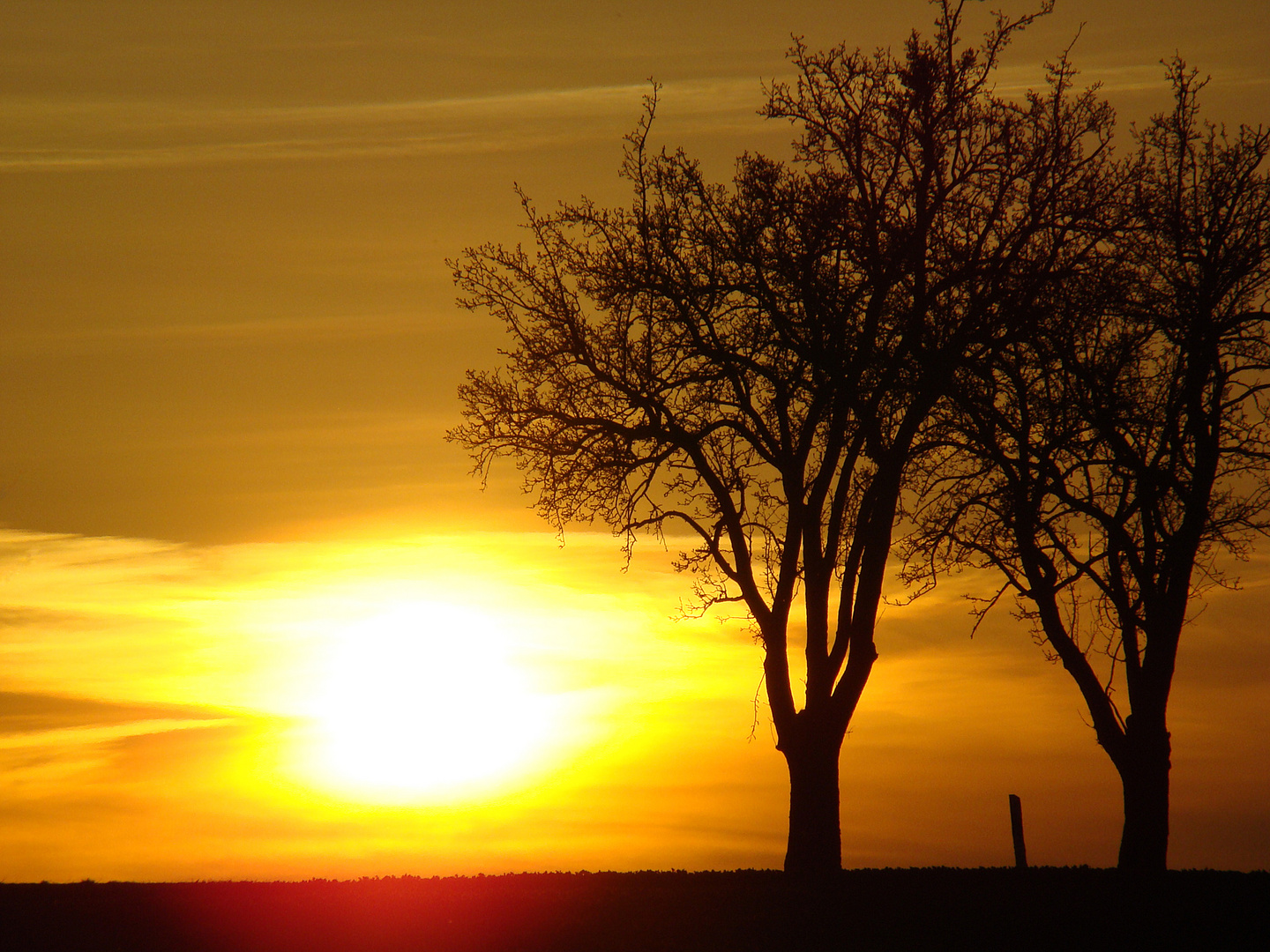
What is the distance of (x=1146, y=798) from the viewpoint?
2116cm

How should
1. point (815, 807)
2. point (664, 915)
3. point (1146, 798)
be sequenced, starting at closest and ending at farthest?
point (664, 915)
point (815, 807)
point (1146, 798)

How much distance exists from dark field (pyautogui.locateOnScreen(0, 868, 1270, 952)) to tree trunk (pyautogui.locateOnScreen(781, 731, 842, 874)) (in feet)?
4.94

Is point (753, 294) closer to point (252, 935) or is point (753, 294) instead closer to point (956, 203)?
point (956, 203)

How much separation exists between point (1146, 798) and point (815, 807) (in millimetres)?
6552

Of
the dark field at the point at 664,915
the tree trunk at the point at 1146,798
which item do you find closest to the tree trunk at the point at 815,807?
the dark field at the point at 664,915

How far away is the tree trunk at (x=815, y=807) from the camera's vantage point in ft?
61.2

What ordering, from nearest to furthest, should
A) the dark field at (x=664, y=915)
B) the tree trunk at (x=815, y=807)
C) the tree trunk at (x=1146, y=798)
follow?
the dark field at (x=664, y=915) → the tree trunk at (x=815, y=807) → the tree trunk at (x=1146, y=798)

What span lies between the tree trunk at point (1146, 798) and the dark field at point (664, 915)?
148 inches

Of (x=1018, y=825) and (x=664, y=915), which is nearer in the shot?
(x=664, y=915)

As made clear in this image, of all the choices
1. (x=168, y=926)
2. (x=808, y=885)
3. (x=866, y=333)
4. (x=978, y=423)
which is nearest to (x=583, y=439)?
(x=866, y=333)

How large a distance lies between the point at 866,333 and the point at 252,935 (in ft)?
39.5

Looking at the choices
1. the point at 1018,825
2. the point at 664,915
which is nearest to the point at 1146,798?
the point at 1018,825

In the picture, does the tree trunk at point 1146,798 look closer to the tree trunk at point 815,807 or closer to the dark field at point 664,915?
the dark field at point 664,915

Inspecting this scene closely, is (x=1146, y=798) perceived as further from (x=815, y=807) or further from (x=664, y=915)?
(x=664, y=915)
